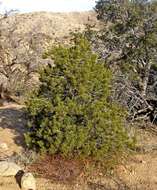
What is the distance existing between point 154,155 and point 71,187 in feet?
9.40

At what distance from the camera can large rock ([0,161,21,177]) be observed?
34.1ft

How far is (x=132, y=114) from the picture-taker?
1420 centimetres

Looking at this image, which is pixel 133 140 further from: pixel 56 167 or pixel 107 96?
pixel 56 167

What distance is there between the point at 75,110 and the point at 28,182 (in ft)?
6.64

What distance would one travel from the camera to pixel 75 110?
11.2 m

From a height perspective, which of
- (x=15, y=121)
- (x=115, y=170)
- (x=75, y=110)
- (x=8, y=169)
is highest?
(x=75, y=110)

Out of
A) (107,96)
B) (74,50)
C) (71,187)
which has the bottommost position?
(71,187)

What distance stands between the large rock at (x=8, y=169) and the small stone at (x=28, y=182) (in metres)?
0.46

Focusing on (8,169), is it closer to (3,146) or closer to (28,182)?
(28,182)

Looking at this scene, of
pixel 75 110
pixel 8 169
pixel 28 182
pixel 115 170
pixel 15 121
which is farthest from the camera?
pixel 15 121

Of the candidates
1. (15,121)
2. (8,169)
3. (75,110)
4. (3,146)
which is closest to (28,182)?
(8,169)

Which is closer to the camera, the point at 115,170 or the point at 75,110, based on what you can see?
the point at 115,170

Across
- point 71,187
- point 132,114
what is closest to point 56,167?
point 71,187

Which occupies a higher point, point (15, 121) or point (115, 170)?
point (115, 170)
